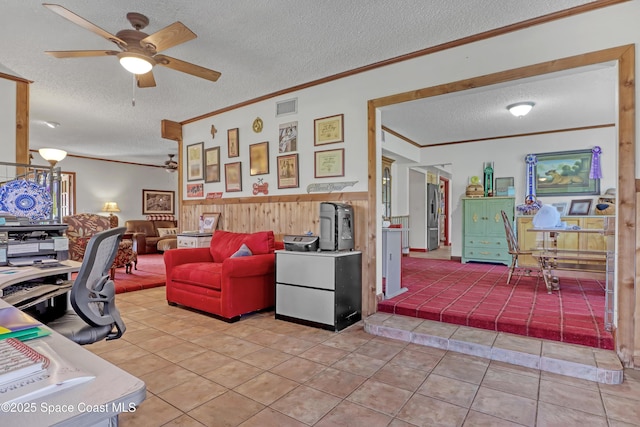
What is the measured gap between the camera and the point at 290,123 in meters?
4.33

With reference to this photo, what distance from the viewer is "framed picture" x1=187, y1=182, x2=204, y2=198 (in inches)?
216

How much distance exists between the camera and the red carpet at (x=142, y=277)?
16.6 feet

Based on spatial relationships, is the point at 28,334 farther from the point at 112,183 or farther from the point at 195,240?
the point at 112,183

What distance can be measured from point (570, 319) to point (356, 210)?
2168mm

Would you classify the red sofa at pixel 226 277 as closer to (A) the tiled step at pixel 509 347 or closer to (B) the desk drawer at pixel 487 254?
(A) the tiled step at pixel 509 347

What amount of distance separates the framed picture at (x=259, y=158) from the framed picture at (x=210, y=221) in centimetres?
98

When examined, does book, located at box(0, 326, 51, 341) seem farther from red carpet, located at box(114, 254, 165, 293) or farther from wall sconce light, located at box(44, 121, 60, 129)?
wall sconce light, located at box(44, 121, 60, 129)

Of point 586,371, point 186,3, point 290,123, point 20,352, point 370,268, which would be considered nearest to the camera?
point 20,352

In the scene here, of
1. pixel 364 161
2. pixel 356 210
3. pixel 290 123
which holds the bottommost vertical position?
pixel 356 210

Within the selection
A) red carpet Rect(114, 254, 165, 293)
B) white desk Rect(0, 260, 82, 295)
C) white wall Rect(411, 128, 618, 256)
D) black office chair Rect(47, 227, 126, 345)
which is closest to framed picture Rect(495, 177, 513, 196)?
white wall Rect(411, 128, 618, 256)

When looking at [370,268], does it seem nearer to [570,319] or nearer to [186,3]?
[570,319]

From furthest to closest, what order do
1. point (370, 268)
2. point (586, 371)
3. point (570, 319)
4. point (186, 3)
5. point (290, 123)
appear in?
point (290, 123) → point (370, 268) → point (570, 319) → point (186, 3) → point (586, 371)

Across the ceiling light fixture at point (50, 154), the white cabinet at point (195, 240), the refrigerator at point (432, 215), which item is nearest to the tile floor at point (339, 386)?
the white cabinet at point (195, 240)

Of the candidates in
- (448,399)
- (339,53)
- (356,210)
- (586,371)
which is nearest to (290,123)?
(339,53)
